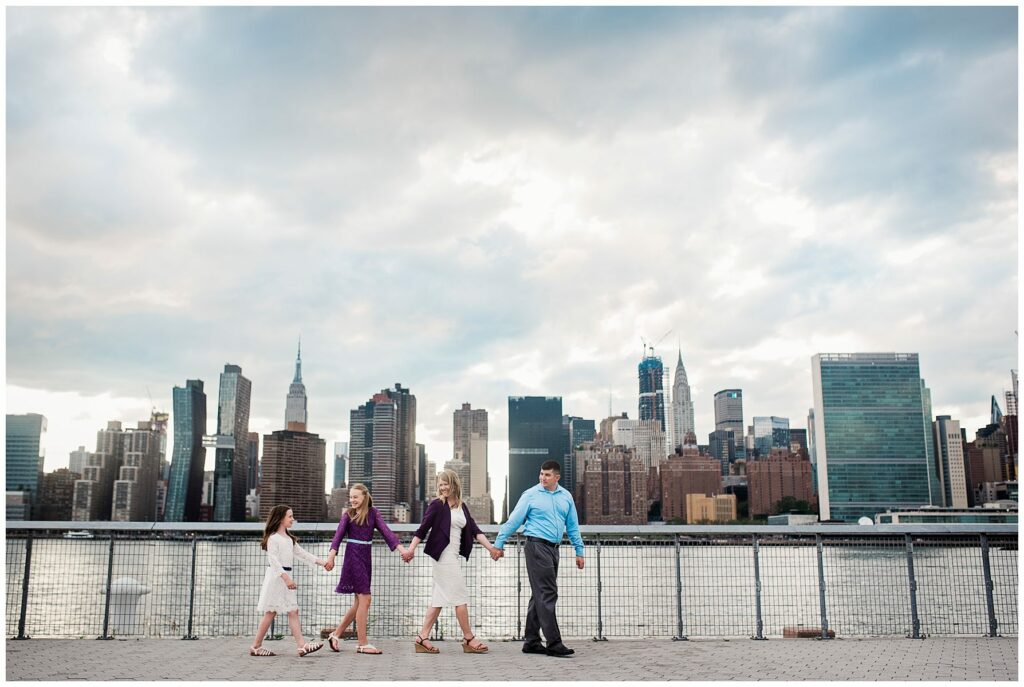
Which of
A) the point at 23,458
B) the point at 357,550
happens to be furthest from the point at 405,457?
the point at 357,550

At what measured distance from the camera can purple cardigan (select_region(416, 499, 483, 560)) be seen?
26.1 feet

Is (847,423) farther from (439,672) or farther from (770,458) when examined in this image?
(439,672)

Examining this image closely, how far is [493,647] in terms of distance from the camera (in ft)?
27.0

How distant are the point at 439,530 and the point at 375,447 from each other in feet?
578

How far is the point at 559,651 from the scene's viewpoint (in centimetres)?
758

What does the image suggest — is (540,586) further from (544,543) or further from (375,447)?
(375,447)

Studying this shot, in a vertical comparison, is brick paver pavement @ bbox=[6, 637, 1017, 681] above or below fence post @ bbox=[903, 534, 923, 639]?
below

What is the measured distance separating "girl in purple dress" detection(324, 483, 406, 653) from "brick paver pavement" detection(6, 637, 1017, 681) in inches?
11.8

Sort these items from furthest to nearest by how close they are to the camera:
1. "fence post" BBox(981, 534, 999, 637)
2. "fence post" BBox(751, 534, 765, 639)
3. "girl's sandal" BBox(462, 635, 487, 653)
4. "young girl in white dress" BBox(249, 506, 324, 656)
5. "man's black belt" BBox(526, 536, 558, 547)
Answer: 1. "fence post" BBox(981, 534, 999, 637)
2. "fence post" BBox(751, 534, 765, 639)
3. "man's black belt" BBox(526, 536, 558, 547)
4. "girl's sandal" BBox(462, 635, 487, 653)
5. "young girl in white dress" BBox(249, 506, 324, 656)

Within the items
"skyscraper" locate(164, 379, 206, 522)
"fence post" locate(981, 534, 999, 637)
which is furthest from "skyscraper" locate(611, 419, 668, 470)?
"fence post" locate(981, 534, 999, 637)

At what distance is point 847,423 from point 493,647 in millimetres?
171461

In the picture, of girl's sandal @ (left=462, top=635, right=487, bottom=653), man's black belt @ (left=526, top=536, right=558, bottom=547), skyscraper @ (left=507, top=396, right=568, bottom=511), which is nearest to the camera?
girl's sandal @ (left=462, top=635, right=487, bottom=653)

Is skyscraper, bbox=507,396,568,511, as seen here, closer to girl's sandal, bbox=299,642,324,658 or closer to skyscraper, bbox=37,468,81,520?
skyscraper, bbox=37,468,81,520

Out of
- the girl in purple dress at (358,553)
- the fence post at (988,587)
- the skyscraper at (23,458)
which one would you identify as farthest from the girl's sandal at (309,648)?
the skyscraper at (23,458)
